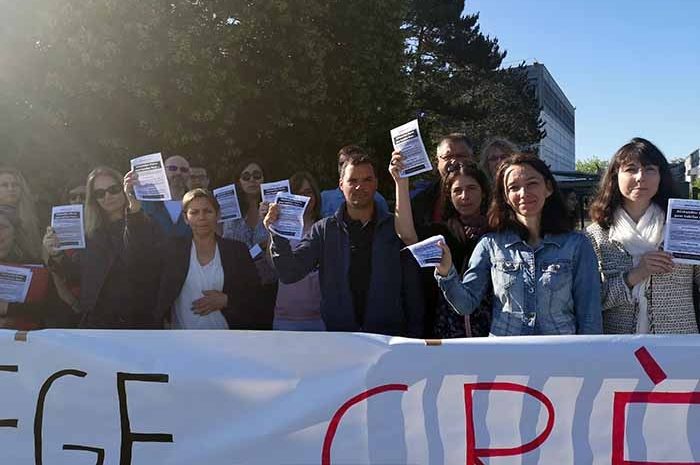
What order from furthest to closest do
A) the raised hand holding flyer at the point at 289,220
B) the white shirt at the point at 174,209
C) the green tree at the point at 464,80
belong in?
the green tree at the point at 464,80 < the white shirt at the point at 174,209 < the raised hand holding flyer at the point at 289,220

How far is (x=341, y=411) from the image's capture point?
8.69 ft

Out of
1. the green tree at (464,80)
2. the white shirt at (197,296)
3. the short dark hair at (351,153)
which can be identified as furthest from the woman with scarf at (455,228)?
the green tree at (464,80)

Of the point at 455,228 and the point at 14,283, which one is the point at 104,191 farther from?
the point at 455,228

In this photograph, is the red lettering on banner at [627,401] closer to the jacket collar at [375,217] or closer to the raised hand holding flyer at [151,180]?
the jacket collar at [375,217]

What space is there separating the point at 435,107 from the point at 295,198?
2617 centimetres

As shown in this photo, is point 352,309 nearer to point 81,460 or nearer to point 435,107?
point 81,460

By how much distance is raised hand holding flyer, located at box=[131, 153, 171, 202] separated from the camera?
12.2 ft

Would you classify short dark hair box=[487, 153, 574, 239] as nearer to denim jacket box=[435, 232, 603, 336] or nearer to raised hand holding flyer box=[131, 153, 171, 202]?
denim jacket box=[435, 232, 603, 336]

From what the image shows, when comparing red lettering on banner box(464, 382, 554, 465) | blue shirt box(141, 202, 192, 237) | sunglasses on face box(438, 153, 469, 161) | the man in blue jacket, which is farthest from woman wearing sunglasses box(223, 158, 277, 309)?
red lettering on banner box(464, 382, 554, 465)

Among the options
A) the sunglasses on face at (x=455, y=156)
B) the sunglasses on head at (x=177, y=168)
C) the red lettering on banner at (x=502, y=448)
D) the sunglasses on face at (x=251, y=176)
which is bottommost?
the red lettering on banner at (x=502, y=448)

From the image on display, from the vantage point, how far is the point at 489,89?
36188 mm

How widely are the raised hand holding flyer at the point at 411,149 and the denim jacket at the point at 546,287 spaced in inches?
25.2

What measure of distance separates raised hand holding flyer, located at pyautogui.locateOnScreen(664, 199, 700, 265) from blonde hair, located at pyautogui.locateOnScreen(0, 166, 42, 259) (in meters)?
3.63

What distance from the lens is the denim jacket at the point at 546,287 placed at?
2.79 meters
